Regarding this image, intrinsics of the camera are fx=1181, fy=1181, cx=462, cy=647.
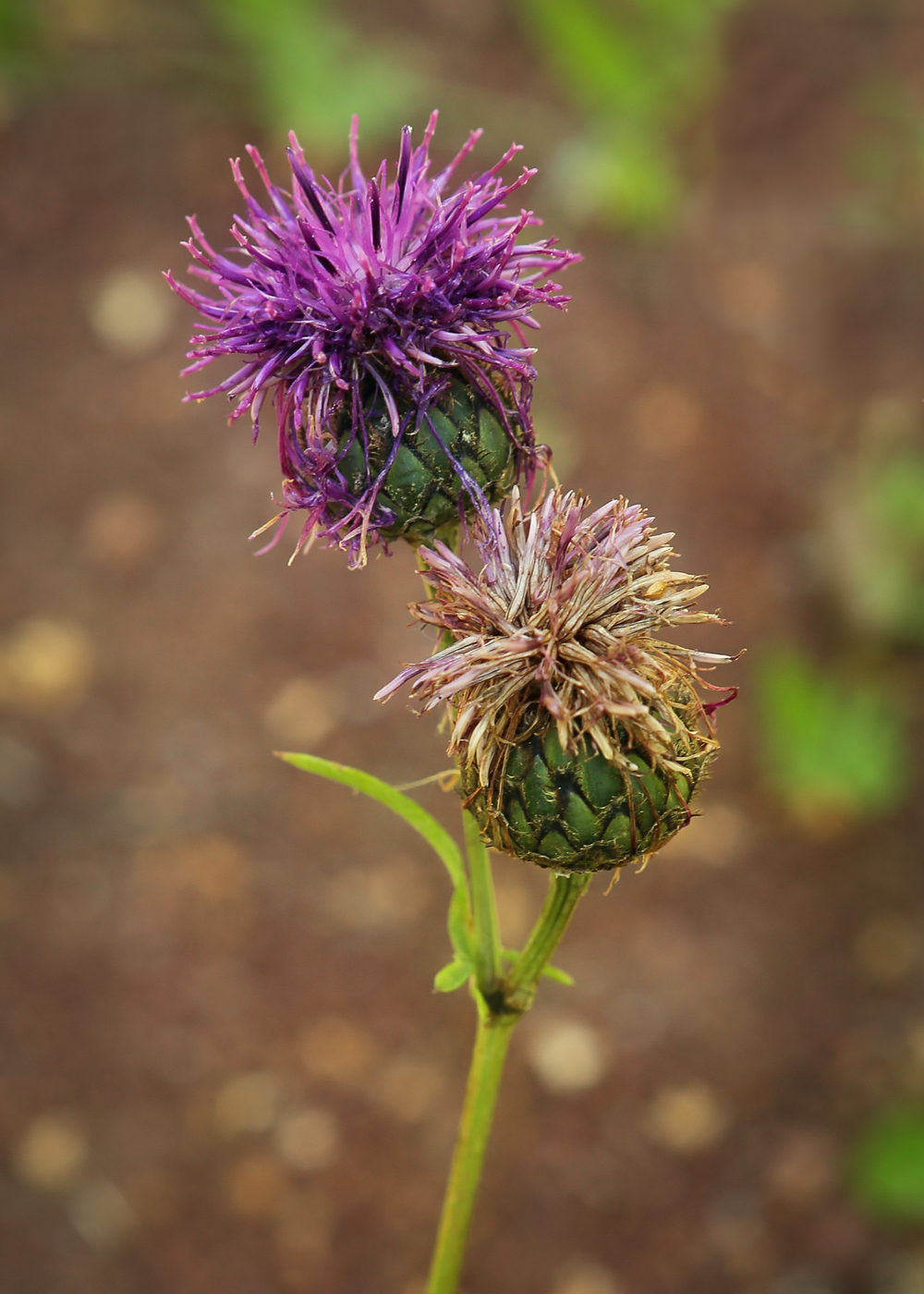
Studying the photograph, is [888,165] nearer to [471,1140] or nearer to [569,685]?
[569,685]

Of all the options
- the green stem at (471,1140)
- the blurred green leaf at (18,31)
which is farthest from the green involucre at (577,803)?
the blurred green leaf at (18,31)

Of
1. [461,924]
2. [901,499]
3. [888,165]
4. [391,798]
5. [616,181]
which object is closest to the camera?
[391,798]

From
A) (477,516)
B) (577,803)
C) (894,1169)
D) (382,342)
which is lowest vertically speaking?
(577,803)

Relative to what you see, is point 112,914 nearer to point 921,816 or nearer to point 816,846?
point 816,846

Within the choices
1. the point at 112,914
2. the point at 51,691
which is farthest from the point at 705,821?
the point at 51,691

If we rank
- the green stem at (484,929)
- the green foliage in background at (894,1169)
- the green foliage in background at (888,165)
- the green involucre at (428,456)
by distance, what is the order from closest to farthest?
the green involucre at (428,456), the green stem at (484,929), the green foliage in background at (894,1169), the green foliage in background at (888,165)

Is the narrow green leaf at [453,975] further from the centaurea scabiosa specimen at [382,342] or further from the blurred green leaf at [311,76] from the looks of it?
the blurred green leaf at [311,76]

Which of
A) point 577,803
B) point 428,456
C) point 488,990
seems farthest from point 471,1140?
point 428,456
